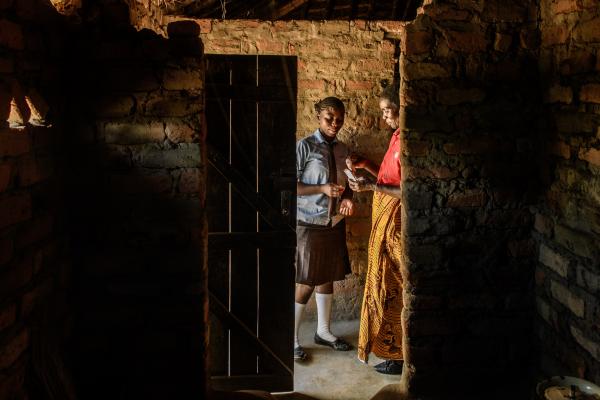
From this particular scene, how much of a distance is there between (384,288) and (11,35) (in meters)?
2.74

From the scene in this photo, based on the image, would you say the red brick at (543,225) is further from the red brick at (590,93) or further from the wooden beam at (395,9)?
the wooden beam at (395,9)

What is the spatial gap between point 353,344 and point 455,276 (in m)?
1.82

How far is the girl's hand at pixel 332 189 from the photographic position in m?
4.32

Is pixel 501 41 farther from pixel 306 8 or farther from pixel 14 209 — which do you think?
pixel 14 209

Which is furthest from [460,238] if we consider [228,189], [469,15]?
[228,189]

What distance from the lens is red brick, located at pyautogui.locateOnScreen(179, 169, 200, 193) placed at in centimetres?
285

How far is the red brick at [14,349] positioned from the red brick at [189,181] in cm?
100

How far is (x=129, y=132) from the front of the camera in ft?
9.18

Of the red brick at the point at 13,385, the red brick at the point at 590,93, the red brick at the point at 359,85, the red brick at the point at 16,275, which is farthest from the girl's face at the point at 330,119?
the red brick at the point at 13,385

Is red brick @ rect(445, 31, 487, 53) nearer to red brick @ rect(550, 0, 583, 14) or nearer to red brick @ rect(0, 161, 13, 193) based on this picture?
red brick @ rect(550, 0, 583, 14)

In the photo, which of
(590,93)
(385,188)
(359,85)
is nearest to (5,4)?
(385,188)

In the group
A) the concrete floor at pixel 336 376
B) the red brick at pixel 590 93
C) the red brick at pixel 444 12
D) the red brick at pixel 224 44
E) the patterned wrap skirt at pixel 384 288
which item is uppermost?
the red brick at pixel 224 44

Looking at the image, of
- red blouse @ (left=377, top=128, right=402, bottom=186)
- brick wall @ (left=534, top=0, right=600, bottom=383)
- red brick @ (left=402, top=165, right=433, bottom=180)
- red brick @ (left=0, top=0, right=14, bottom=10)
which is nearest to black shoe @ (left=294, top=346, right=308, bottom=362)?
red blouse @ (left=377, top=128, right=402, bottom=186)

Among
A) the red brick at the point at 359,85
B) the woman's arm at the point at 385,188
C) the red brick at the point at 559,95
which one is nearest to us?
the red brick at the point at 559,95
